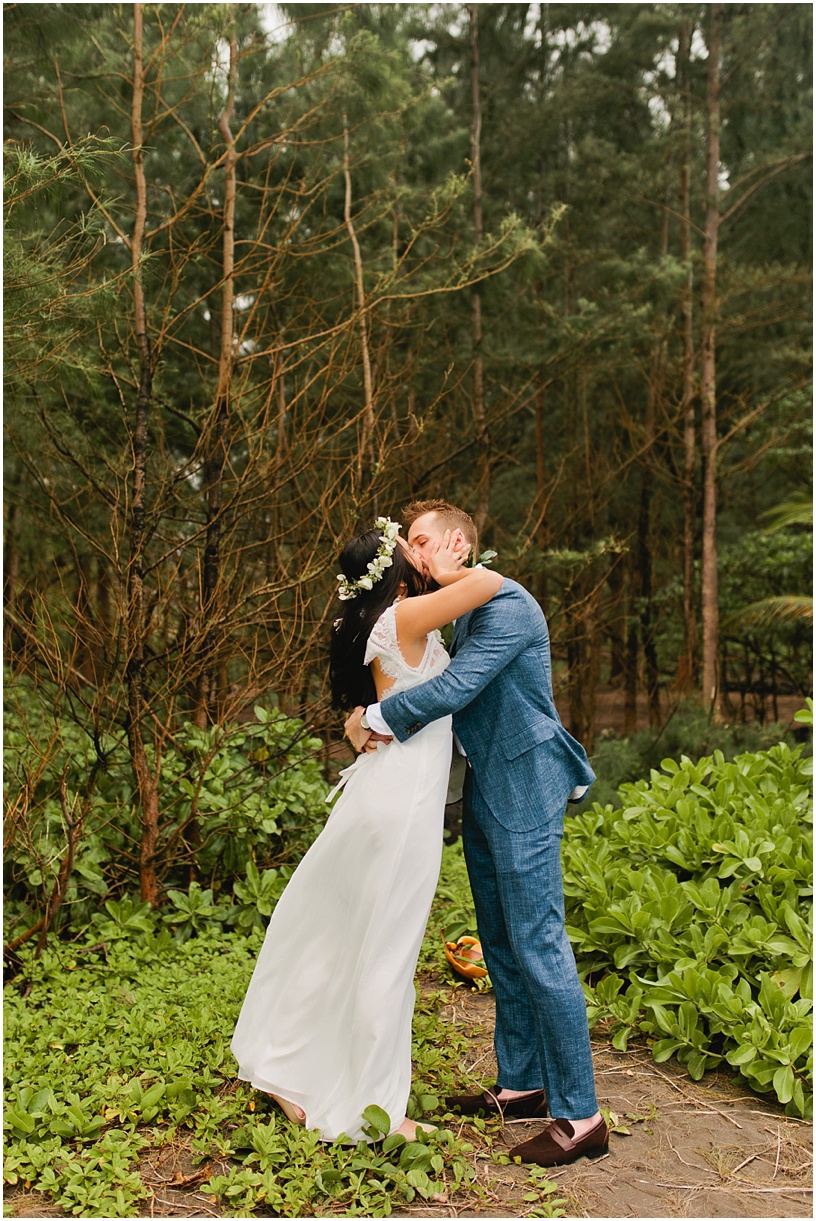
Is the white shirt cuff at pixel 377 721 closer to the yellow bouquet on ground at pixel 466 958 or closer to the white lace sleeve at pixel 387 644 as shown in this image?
the white lace sleeve at pixel 387 644

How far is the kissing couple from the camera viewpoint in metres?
2.69

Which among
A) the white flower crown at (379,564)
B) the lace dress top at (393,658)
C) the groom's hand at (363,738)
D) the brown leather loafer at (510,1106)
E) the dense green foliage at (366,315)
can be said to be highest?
the dense green foliage at (366,315)

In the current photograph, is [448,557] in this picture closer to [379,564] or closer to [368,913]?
[379,564]

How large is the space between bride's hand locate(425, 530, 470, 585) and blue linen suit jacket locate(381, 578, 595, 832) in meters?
0.14

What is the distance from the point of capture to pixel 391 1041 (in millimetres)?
2701

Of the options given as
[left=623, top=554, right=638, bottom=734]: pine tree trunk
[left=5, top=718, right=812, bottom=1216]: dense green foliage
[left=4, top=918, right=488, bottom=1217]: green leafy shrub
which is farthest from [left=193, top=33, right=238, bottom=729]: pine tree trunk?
[left=623, top=554, right=638, bottom=734]: pine tree trunk

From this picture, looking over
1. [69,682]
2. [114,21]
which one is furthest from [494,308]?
A: [69,682]

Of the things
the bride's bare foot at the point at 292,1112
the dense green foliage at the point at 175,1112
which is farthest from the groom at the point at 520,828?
the bride's bare foot at the point at 292,1112

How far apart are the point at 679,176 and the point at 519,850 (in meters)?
10.9

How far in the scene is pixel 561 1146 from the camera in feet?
8.79

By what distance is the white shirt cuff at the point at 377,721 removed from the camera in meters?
2.77

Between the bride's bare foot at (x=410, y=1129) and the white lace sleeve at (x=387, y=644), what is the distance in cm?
133

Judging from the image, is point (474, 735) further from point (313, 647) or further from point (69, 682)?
point (69, 682)

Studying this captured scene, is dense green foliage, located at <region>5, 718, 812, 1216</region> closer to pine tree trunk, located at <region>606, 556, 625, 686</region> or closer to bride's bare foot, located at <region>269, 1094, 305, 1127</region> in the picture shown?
bride's bare foot, located at <region>269, 1094, 305, 1127</region>
